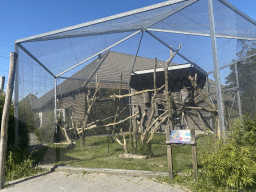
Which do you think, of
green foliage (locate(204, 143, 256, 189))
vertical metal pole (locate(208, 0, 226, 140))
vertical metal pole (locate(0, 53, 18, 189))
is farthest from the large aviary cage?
vertical metal pole (locate(0, 53, 18, 189))

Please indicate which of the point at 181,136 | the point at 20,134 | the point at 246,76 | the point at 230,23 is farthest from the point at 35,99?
the point at 246,76

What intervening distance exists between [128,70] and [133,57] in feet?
2.06

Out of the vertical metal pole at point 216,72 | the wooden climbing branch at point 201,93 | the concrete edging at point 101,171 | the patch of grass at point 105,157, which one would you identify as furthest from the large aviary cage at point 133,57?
the concrete edging at point 101,171

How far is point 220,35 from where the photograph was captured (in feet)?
16.3

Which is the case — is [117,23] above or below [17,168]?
above

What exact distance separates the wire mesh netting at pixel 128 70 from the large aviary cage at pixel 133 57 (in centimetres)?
3

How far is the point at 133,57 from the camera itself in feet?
27.5

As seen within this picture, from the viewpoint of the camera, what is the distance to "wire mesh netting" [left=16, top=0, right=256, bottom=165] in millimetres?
4913

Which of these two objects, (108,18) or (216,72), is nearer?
(216,72)

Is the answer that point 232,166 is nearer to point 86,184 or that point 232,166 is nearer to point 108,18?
point 86,184

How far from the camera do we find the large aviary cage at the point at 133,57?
466 centimetres

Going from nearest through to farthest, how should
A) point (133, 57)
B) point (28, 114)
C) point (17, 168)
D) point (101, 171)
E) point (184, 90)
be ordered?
point (101, 171), point (17, 168), point (28, 114), point (184, 90), point (133, 57)

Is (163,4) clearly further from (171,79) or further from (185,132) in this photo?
(171,79)

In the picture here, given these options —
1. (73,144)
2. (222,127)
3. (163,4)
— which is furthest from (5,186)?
(163,4)
